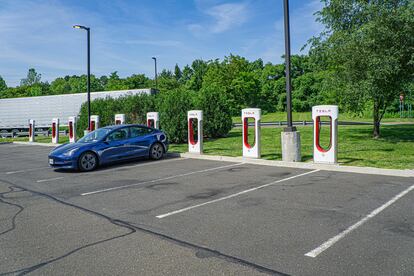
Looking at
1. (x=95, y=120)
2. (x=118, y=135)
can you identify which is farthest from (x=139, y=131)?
(x=95, y=120)

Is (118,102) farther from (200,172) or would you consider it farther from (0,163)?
(200,172)

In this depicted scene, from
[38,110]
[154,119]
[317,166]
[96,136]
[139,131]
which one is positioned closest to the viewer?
[317,166]

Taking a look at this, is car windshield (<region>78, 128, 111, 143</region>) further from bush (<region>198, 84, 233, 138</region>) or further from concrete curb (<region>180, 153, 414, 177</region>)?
bush (<region>198, 84, 233, 138</region>)

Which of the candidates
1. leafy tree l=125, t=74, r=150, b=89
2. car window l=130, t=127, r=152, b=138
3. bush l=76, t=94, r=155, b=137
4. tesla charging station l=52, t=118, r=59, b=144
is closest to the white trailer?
bush l=76, t=94, r=155, b=137

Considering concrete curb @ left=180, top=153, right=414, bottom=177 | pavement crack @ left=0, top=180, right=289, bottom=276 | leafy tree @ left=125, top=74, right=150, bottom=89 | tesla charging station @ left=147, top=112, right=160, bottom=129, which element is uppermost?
leafy tree @ left=125, top=74, right=150, bottom=89

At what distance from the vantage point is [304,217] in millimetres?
5480

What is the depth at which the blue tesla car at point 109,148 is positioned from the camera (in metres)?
10.8

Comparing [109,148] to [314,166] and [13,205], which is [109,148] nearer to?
[13,205]

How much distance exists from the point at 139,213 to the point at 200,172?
4.18m

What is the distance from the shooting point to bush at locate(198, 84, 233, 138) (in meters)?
20.4

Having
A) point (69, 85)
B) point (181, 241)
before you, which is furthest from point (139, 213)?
point (69, 85)

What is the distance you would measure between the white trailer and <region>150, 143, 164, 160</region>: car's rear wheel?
56.3 ft

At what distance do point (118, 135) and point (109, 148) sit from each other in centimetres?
66

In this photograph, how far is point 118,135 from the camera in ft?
39.8
